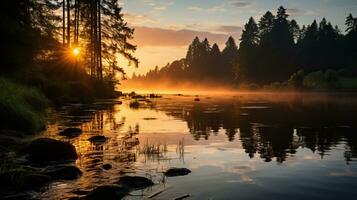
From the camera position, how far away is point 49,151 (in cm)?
1316

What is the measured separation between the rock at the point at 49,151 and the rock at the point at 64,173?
1816 mm

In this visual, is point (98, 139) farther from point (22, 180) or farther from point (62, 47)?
point (62, 47)

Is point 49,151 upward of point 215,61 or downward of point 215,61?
downward

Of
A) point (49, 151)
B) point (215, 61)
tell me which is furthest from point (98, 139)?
point (215, 61)

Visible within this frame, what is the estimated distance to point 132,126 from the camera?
2395 cm

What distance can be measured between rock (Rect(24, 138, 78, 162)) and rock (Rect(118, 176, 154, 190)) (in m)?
3.46

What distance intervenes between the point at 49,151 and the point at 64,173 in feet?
7.66

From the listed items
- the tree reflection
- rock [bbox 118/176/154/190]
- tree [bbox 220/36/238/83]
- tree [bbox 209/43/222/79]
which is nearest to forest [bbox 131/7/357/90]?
tree [bbox 220/36/238/83]

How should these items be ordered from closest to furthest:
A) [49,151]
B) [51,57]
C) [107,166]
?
[107,166] < [49,151] < [51,57]

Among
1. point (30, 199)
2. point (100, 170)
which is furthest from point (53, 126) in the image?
point (30, 199)

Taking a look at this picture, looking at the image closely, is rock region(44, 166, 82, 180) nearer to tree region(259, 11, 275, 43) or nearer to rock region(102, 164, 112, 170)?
rock region(102, 164, 112, 170)

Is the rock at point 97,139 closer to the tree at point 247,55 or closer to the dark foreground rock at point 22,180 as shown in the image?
the dark foreground rock at point 22,180

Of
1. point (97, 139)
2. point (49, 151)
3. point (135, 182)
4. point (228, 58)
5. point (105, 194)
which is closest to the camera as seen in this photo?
point (105, 194)

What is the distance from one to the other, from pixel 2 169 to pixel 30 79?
75.5ft
